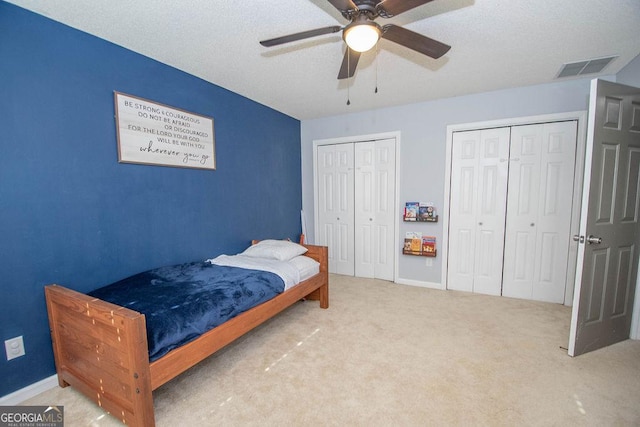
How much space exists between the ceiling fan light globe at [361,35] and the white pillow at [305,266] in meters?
1.91

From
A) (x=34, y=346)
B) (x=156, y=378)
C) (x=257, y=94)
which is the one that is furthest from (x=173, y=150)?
(x=156, y=378)

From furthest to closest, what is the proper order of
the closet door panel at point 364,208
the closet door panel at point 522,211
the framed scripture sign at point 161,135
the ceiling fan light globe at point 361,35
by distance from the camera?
the closet door panel at point 364,208
the closet door panel at point 522,211
the framed scripture sign at point 161,135
the ceiling fan light globe at point 361,35

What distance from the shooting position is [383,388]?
67.8 inches

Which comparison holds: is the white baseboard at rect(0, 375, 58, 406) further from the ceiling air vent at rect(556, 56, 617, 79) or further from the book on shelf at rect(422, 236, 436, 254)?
the ceiling air vent at rect(556, 56, 617, 79)

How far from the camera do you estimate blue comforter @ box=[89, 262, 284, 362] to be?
59.6 inches

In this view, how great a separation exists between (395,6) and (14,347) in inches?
114

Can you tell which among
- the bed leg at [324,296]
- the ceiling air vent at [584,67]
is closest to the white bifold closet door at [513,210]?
the ceiling air vent at [584,67]

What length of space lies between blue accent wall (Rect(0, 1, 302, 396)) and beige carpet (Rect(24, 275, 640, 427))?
712 mm

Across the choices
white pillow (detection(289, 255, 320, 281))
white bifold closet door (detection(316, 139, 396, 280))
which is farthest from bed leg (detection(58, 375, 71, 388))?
white bifold closet door (detection(316, 139, 396, 280))

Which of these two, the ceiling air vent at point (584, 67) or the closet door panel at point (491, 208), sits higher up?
the ceiling air vent at point (584, 67)

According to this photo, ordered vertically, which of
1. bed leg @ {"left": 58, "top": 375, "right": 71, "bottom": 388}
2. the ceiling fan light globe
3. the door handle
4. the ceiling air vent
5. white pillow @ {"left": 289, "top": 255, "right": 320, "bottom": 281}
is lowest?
bed leg @ {"left": 58, "top": 375, "right": 71, "bottom": 388}

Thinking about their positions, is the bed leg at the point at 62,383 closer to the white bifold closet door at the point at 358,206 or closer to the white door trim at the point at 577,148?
the white bifold closet door at the point at 358,206

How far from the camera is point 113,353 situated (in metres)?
1.39

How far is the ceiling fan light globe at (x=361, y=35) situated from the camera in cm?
139
